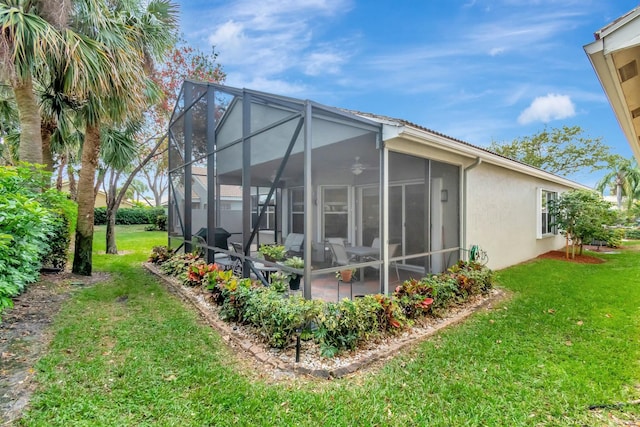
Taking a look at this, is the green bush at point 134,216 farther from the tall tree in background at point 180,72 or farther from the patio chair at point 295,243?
the patio chair at point 295,243

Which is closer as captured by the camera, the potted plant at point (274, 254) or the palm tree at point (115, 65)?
the potted plant at point (274, 254)

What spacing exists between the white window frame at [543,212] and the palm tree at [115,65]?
1212 cm

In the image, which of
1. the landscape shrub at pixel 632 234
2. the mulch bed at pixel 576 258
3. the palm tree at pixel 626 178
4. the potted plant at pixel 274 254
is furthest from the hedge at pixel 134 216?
the palm tree at pixel 626 178

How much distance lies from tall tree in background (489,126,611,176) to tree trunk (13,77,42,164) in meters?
25.1

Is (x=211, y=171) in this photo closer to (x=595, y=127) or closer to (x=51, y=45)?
(x=51, y=45)

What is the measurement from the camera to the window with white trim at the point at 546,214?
10773 millimetres

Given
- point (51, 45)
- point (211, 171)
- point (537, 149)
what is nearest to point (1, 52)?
point (51, 45)

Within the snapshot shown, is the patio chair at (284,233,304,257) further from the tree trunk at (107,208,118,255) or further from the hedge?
the hedge

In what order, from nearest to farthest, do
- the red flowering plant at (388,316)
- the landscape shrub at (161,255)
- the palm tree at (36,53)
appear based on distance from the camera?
the red flowering plant at (388,316), the palm tree at (36,53), the landscape shrub at (161,255)

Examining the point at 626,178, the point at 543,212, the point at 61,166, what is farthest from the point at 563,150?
the point at 61,166

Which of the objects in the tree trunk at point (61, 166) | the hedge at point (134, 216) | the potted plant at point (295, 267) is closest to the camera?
the potted plant at point (295, 267)

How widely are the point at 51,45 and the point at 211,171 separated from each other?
3440 millimetres

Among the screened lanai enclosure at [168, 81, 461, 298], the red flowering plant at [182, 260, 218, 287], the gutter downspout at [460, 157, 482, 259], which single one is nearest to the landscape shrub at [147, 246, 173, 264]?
the screened lanai enclosure at [168, 81, 461, 298]

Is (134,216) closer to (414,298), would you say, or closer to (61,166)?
(61,166)
